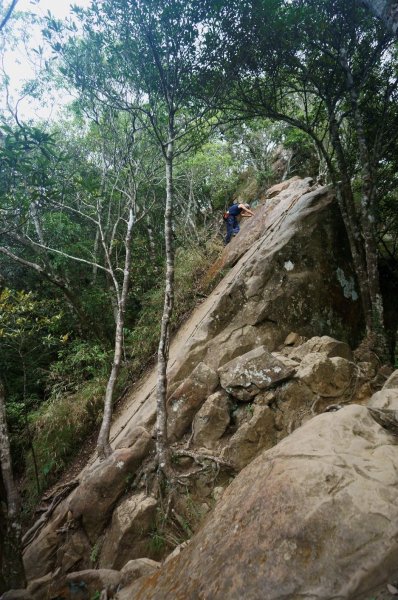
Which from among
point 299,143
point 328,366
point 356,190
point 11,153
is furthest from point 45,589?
point 299,143

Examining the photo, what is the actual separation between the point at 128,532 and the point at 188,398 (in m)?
2.29

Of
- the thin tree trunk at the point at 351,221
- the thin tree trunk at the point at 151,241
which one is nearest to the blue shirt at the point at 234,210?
the thin tree trunk at the point at 151,241

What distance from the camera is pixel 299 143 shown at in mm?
16797

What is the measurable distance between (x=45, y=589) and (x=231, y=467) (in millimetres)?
3262

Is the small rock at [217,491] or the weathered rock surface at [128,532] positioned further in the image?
the small rock at [217,491]

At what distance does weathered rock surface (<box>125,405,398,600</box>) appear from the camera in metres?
2.29

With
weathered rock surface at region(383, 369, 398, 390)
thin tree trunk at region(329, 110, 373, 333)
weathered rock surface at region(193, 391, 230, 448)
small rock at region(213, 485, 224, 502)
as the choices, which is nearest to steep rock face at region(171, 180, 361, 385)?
thin tree trunk at region(329, 110, 373, 333)

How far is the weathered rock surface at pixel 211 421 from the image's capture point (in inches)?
228

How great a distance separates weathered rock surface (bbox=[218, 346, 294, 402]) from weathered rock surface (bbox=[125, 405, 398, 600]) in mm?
2126

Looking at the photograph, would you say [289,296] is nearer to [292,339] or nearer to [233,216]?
[292,339]

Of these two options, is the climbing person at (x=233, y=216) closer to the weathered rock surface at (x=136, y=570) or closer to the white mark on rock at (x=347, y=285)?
the white mark on rock at (x=347, y=285)

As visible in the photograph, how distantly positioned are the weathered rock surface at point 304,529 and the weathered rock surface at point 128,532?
1.45 metres

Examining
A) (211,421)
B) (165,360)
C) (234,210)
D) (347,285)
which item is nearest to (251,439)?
(211,421)

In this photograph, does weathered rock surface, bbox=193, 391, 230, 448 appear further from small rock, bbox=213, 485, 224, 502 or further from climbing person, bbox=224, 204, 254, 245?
climbing person, bbox=224, 204, 254, 245
